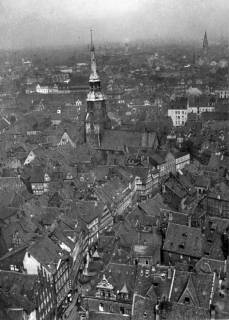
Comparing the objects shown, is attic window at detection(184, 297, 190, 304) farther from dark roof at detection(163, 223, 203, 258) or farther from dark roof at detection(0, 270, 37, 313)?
dark roof at detection(0, 270, 37, 313)

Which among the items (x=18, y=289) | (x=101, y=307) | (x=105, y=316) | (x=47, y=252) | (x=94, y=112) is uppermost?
(x=94, y=112)

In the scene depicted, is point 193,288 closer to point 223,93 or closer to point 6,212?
point 6,212

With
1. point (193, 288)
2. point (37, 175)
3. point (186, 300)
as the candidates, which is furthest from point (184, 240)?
point (37, 175)

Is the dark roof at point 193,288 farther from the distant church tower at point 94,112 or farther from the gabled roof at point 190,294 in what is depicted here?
the distant church tower at point 94,112

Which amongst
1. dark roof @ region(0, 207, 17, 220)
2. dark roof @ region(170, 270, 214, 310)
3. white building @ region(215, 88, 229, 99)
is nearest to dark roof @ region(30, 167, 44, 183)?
dark roof @ region(0, 207, 17, 220)

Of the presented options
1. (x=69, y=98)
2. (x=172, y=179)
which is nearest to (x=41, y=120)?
→ (x=69, y=98)

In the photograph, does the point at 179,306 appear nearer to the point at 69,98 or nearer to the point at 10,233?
the point at 10,233
